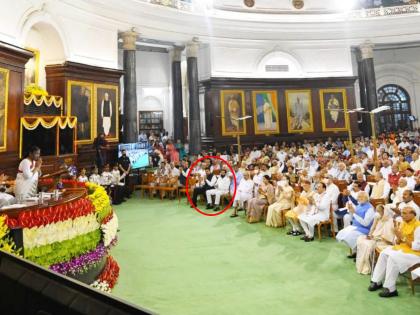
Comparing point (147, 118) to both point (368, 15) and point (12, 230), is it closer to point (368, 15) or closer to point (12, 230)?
point (368, 15)

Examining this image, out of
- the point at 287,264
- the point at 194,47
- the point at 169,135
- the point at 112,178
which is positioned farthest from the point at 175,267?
the point at 169,135

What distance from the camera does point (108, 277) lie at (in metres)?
4.80

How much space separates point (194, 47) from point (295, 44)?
6053 millimetres

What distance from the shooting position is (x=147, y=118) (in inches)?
828

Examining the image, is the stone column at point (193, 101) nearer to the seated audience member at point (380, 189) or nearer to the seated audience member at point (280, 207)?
the seated audience member at point (280, 207)

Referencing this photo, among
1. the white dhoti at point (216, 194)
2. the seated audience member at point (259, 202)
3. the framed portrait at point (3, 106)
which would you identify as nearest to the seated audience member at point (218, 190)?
the white dhoti at point (216, 194)

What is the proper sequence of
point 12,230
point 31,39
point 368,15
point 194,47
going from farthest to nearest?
1. point 368,15
2. point 194,47
3. point 31,39
4. point 12,230

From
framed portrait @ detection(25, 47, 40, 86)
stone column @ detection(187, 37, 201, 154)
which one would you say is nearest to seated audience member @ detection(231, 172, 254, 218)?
stone column @ detection(187, 37, 201, 154)

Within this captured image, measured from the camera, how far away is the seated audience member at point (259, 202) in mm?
8484

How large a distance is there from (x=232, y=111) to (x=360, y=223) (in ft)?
41.5

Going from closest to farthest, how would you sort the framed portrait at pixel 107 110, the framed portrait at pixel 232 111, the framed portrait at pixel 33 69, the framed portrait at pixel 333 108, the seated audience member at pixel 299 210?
the seated audience member at pixel 299 210 → the framed portrait at pixel 33 69 → the framed portrait at pixel 107 110 → the framed portrait at pixel 232 111 → the framed portrait at pixel 333 108

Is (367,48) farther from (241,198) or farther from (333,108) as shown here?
(241,198)

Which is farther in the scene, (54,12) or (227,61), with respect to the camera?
(227,61)

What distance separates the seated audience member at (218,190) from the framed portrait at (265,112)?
8.02m
